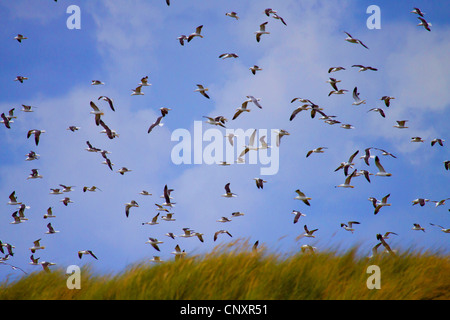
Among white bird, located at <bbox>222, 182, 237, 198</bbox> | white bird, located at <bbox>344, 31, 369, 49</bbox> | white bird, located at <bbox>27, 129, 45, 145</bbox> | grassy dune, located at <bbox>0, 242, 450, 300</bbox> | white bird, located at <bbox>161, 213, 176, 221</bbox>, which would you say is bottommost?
grassy dune, located at <bbox>0, 242, 450, 300</bbox>

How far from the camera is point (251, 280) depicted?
13.7m

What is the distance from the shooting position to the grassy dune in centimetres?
1355

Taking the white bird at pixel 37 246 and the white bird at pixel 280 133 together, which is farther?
the white bird at pixel 280 133

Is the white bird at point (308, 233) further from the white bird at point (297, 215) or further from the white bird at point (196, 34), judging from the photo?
the white bird at point (196, 34)

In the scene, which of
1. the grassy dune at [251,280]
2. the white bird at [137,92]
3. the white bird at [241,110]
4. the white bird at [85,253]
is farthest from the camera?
the white bird at [241,110]

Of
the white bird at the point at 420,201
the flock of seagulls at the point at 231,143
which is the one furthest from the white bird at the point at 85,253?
the white bird at the point at 420,201

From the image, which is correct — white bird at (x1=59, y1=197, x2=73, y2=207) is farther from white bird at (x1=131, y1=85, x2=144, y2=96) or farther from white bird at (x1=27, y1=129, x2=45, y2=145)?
white bird at (x1=131, y1=85, x2=144, y2=96)

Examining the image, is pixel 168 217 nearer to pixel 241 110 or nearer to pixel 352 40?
pixel 241 110

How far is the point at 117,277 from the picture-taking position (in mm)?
14805

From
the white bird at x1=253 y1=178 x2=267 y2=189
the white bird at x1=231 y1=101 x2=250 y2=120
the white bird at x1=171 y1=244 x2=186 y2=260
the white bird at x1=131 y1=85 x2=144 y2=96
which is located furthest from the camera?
the white bird at x1=231 y1=101 x2=250 y2=120

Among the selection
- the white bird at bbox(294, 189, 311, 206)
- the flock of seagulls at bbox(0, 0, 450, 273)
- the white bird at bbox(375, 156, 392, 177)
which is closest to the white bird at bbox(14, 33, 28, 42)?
the flock of seagulls at bbox(0, 0, 450, 273)

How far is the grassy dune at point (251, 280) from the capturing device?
44.5ft
